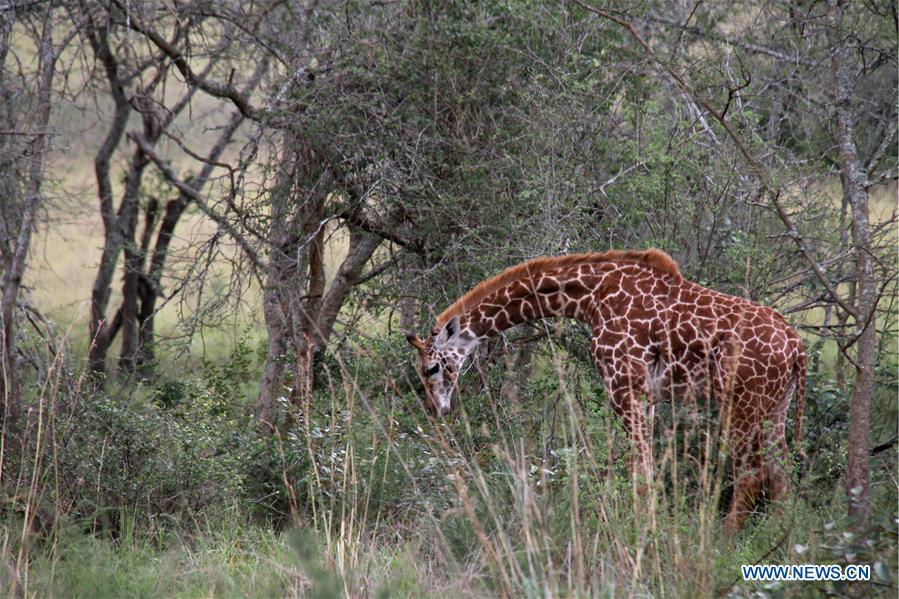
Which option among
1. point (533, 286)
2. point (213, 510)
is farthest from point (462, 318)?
point (213, 510)

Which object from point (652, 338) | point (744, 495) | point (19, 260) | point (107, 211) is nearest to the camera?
point (744, 495)

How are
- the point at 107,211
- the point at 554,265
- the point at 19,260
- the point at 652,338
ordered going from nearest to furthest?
the point at 652,338 < the point at 554,265 < the point at 19,260 < the point at 107,211

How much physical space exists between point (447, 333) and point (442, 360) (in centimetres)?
18

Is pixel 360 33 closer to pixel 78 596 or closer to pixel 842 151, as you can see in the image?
pixel 842 151

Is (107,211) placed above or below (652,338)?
above

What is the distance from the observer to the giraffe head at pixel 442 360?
7.11 metres

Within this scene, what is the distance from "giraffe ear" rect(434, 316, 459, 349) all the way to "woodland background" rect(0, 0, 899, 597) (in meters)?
0.51

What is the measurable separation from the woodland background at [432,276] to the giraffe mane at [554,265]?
60 centimetres

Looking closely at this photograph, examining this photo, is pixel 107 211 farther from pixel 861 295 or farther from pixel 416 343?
pixel 861 295

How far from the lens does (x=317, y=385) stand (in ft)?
30.4

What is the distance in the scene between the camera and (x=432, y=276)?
8.35m

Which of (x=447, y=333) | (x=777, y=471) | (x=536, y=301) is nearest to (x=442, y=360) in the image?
(x=447, y=333)

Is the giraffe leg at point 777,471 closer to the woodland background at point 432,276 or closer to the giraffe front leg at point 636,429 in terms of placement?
the woodland background at point 432,276

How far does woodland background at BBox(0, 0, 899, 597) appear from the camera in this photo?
5758mm
